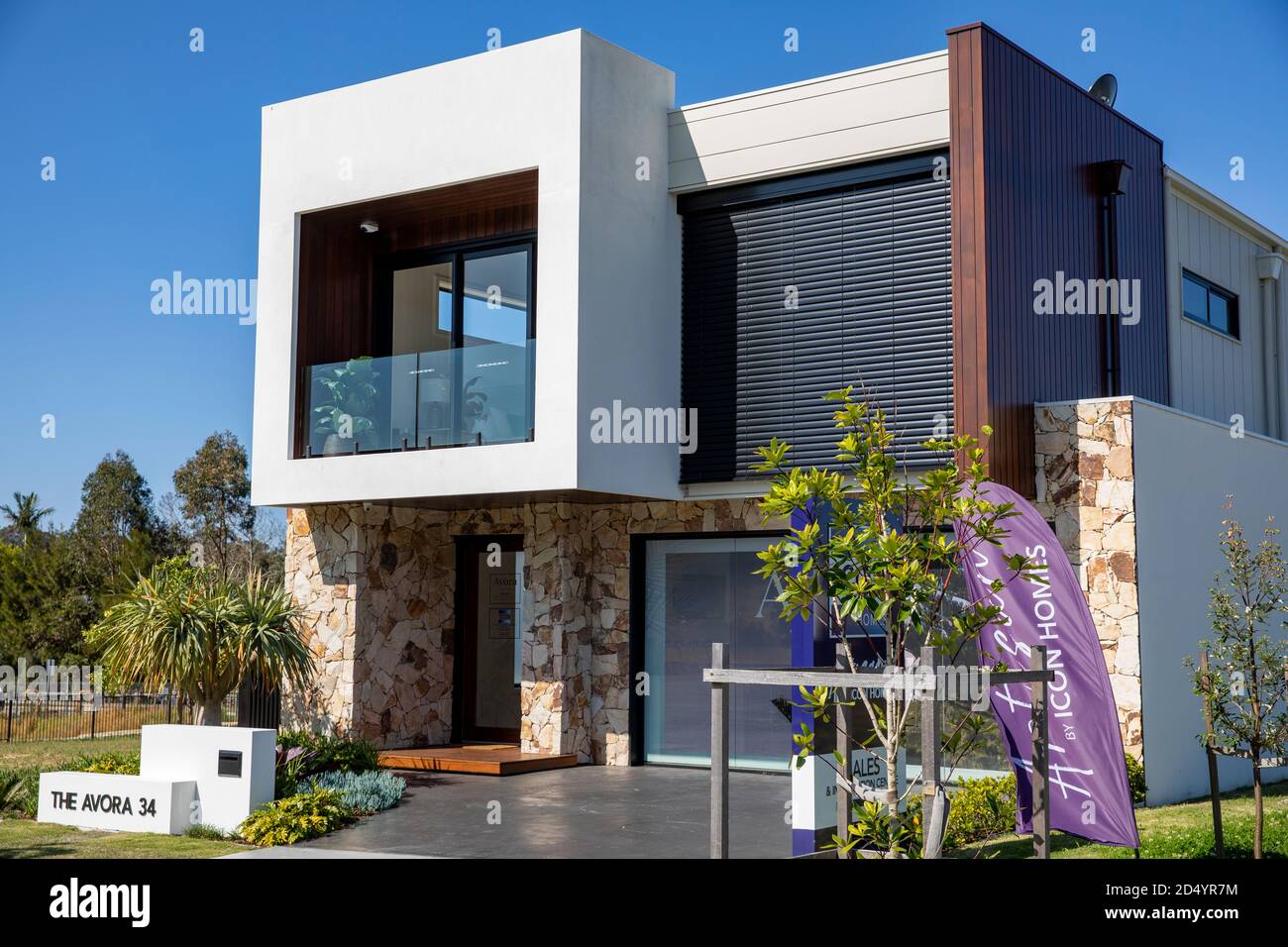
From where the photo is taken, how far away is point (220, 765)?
10.6m

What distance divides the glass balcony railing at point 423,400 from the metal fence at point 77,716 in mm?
6319

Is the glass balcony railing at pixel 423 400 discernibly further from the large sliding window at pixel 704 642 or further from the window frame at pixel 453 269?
the large sliding window at pixel 704 642

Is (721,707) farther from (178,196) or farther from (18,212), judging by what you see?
(18,212)

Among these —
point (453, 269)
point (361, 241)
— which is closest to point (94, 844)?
point (453, 269)

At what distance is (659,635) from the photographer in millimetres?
14727

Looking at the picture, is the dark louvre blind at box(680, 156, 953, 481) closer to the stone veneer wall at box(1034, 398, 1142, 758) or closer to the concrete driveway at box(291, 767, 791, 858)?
the stone veneer wall at box(1034, 398, 1142, 758)

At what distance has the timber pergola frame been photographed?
6566 mm

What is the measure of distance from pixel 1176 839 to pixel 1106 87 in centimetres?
921

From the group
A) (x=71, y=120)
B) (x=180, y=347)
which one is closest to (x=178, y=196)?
(x=71, y=120)

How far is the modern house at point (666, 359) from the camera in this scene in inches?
470

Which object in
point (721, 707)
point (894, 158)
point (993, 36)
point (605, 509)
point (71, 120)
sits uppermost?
point (71, 120)

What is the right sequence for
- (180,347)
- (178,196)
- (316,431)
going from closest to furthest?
(316,431)
(178,196)
(180,347)
